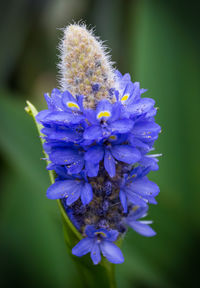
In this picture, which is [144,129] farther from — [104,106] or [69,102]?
[69,102]

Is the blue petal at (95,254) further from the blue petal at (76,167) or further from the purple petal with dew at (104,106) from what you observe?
the purple petal with dew at (104,106)

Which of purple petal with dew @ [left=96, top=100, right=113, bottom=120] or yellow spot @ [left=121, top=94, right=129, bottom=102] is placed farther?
yellow spot @ [left=121, top=94, right=129, bottom=102]

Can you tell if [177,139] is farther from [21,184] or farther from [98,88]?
[98,88]

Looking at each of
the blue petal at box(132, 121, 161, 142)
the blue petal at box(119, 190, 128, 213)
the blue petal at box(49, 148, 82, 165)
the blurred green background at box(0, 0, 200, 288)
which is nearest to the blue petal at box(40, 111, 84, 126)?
the blue petal at box(49, 148, 82, 165)

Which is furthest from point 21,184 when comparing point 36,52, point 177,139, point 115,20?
point 115,20

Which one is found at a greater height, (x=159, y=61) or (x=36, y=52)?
(x=36, y=52)

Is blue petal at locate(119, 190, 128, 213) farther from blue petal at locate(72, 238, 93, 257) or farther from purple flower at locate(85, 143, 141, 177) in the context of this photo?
blue petal at locate(72, 238, 93, 257)
